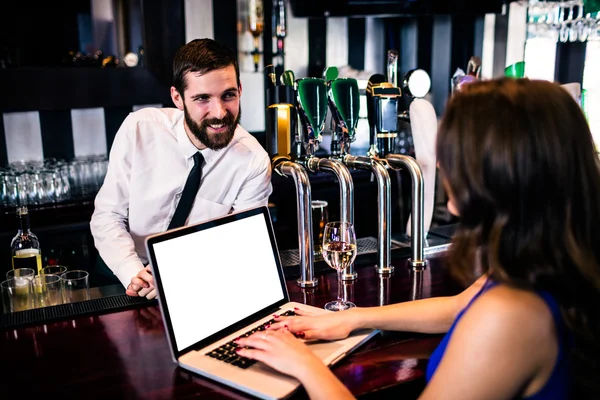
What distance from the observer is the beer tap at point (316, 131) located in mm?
1578

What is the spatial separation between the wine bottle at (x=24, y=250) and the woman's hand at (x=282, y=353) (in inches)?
31.9

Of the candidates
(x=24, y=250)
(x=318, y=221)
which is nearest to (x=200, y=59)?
(x=318, y=221)

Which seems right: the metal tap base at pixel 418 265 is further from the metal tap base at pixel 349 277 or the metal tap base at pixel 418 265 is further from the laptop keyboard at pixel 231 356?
the laptop keyboard at pixel 231 356

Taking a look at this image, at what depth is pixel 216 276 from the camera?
1.22m

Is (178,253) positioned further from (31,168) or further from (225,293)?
(31,168)

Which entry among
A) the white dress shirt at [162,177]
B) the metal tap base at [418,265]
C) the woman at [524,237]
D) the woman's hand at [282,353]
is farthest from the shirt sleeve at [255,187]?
the woman at [524,237]

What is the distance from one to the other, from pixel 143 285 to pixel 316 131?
63cm

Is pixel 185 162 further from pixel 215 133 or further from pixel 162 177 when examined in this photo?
pixel 215 133

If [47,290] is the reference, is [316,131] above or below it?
above

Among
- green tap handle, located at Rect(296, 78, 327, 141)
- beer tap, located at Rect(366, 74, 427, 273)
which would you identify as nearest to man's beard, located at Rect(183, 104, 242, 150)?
green tap handle, located at Rect(296, 78, 327, 141)

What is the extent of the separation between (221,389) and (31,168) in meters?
2.30

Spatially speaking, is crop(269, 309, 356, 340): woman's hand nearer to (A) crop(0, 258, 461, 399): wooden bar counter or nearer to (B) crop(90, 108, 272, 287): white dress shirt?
(A) crop(0, 258, 461, 399): wooden bar counter

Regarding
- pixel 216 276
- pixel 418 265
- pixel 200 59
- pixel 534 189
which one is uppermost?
pixel 200 59

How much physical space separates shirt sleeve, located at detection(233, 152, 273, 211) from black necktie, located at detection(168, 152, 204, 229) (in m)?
0.17
